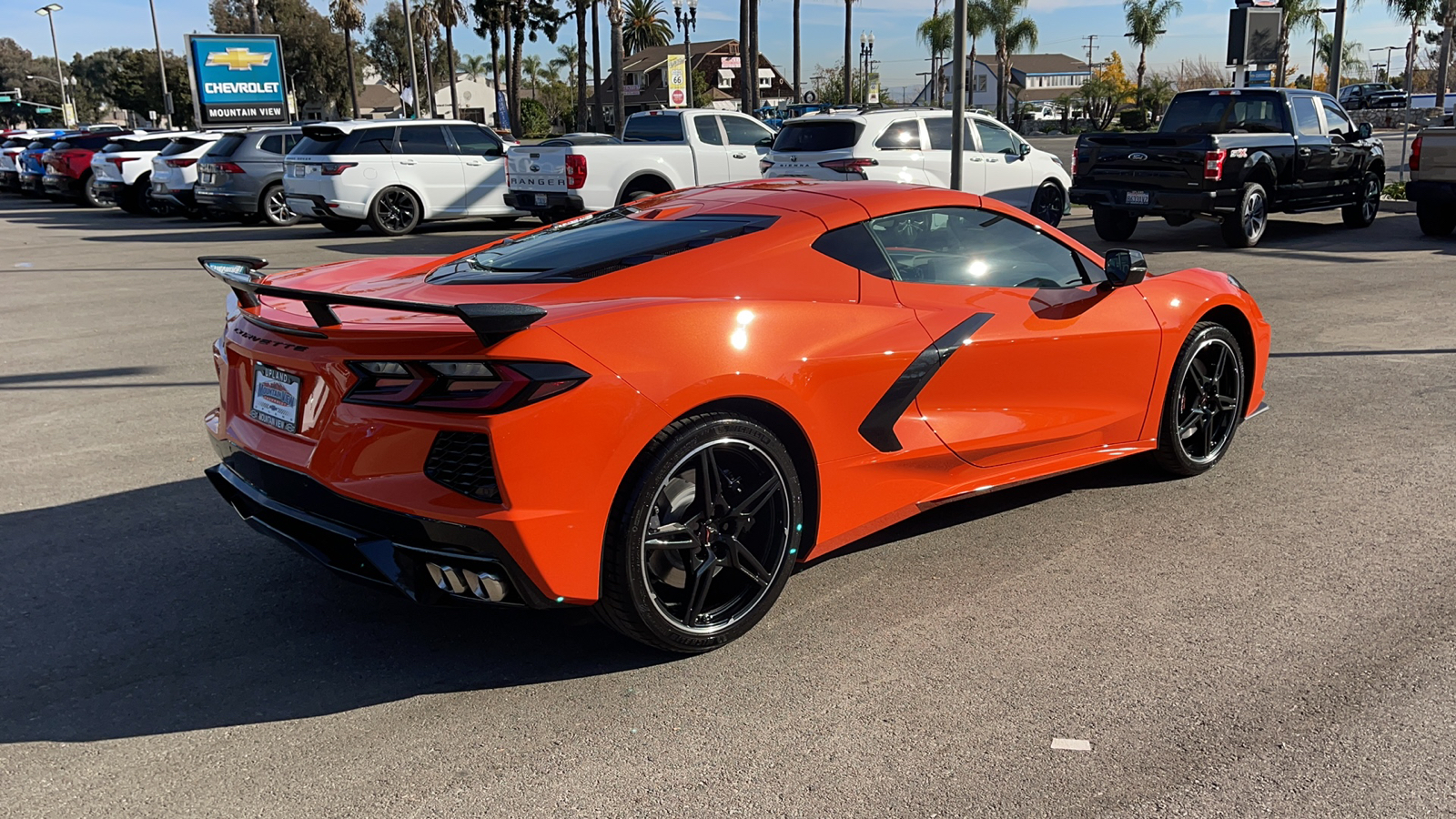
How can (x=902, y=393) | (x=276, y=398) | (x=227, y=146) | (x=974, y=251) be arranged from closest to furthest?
(x=276, y=398), (x=902, y=393), (x=974, y=251), (x=227, y=146)

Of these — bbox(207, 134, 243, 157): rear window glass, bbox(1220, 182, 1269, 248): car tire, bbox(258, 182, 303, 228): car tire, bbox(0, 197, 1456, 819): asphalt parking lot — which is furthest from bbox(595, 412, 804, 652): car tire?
bbox(207, 134, 243, 157): rear window glass

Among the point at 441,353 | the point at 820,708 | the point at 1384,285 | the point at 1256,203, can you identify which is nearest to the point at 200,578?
the point at 441,353

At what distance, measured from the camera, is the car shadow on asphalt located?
134 inches

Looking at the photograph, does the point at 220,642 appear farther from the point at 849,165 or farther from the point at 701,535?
the point at 849,165

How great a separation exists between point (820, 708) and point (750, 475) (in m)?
0.77

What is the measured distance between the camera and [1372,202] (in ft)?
55.1

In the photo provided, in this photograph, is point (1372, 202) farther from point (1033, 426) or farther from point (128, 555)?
point (128, 555)

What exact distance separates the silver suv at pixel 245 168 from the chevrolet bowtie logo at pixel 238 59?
1613 centimetres

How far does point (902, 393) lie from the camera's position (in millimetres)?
4027

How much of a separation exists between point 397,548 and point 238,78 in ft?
117

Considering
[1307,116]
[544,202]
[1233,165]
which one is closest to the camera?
[1233,165]

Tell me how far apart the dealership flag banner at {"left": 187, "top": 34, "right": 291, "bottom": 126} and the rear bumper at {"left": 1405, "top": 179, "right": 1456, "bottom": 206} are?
97.3ft

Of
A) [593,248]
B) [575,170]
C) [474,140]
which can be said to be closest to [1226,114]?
[575,170]

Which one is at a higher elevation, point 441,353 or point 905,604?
point 441,353
